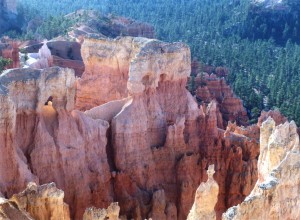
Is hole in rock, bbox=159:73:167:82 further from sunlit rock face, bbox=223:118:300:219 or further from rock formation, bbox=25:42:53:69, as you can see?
rock formation, bbox=25:42:53:69

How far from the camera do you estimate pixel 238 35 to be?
207 feet

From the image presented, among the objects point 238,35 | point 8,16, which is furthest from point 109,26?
point 238,35

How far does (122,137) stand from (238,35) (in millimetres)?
50405

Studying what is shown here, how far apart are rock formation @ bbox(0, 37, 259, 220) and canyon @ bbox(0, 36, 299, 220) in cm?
3

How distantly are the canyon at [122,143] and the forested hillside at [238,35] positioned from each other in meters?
15.6

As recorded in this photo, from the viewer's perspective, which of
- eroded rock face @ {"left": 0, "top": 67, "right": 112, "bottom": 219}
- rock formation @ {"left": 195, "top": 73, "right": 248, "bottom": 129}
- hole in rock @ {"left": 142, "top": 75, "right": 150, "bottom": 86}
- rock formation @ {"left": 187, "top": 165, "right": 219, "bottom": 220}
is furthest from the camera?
rock formation @ {"left": 195, "top": 73, "right": 248, "bottom": 129}

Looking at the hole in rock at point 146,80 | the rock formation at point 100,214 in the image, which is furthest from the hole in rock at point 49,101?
the rock formation at point 100,214

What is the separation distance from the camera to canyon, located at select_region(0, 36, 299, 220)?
1124 centimetres

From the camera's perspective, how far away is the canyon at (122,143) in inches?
443

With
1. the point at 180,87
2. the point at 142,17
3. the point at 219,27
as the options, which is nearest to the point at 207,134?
the point at 180,87

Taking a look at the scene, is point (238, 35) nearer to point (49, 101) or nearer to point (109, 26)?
point (109, 26)

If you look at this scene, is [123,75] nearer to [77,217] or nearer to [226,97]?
[77,217]

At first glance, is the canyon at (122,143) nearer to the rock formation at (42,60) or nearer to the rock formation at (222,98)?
the rock formation at (42,60)

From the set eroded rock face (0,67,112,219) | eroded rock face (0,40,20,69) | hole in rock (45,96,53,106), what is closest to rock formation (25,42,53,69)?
eroded rock face (0,40,20,69)
